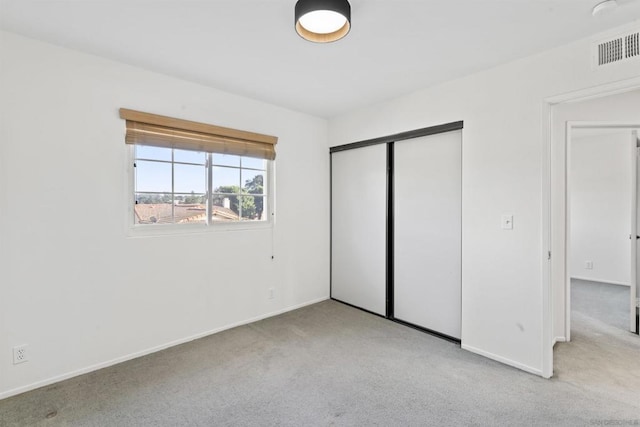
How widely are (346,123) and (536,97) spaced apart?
2.04 m

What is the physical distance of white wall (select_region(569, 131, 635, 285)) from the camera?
193 inches

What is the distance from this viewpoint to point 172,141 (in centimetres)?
281

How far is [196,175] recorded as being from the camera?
3.05 metres

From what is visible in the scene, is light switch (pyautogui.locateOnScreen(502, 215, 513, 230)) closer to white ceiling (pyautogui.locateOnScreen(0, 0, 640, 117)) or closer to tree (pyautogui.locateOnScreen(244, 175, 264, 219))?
white ceiling (pyautogui.locateOnScreen(0, 0, 640, 117))

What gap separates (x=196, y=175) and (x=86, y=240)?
1.05 m

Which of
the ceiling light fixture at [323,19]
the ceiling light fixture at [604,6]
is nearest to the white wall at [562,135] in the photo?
the ceiling light fixture at [604,6]

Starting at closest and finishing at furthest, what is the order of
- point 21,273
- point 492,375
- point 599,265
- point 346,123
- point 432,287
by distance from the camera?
point 21,273
point 492,375
point 432,287
point 346,123
point 599,265

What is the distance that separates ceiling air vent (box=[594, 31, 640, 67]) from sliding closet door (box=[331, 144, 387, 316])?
1868 mm

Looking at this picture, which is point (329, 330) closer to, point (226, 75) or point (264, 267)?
point (264, 267)

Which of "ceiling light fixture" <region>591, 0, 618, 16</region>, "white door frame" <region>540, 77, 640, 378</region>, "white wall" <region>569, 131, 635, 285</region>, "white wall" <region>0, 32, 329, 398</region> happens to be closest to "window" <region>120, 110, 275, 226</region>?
"white wall" <region>0, 32, 329, 398</region>

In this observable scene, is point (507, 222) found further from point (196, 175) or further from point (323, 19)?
point (196, 175)

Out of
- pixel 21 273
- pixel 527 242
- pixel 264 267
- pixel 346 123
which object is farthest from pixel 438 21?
pixel 21 273

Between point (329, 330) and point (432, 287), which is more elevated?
point (432, 287)

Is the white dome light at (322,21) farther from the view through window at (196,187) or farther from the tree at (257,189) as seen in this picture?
the tree at (257,189)
